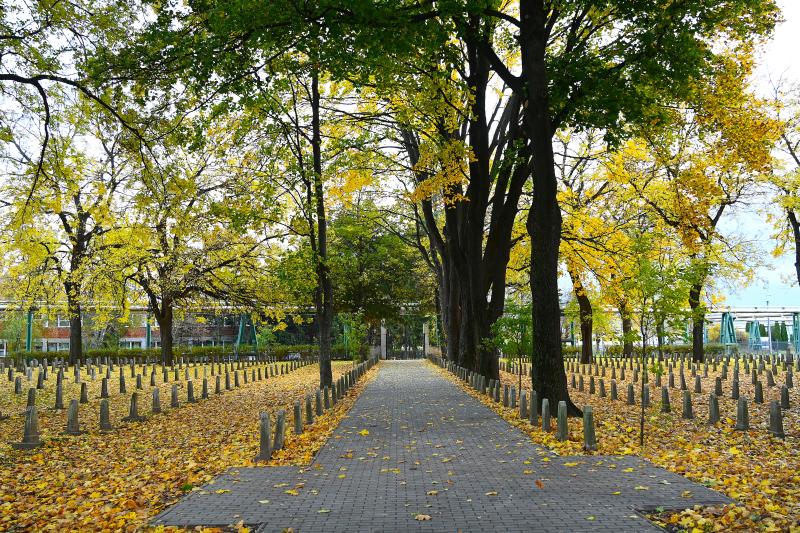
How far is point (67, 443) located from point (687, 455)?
10.7 meters

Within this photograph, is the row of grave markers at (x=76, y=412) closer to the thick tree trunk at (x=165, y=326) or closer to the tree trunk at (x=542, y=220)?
the tree trunk at (x=542, y=220)

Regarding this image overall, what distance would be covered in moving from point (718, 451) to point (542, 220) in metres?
5.25

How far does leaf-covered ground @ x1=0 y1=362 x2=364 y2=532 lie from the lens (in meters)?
7.47

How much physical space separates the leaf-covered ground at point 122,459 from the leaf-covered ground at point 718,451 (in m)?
5.04

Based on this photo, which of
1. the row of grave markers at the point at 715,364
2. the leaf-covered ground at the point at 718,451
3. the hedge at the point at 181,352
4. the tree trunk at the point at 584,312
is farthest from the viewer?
the hedge at the point at 181,352

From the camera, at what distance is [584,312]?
3269cm

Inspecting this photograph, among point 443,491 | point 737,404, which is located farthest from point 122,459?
point 737,404

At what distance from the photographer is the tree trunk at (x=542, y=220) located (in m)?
12.9

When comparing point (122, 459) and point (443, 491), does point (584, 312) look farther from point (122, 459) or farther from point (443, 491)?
point (443, 491)

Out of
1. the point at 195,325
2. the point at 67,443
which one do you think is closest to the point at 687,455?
the point at 67,443

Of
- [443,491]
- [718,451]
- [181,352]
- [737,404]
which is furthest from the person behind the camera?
[181,352]

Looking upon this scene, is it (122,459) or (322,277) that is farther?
(322,277)

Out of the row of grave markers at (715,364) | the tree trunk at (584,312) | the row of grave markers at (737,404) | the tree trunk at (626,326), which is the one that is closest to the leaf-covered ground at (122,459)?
the tree trunk at (626,326)

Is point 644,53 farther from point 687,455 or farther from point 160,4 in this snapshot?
point 160,4
